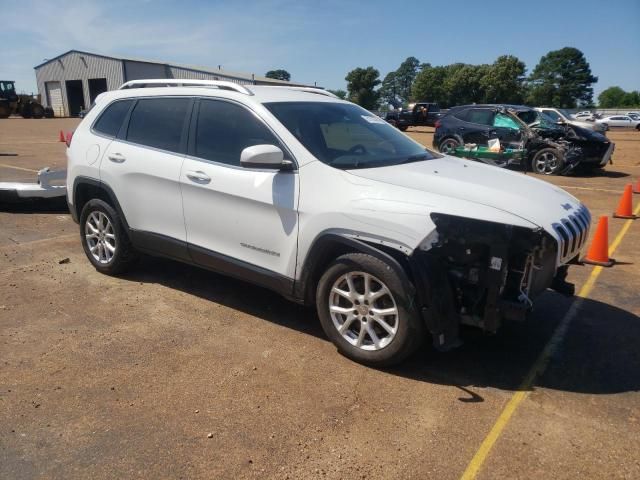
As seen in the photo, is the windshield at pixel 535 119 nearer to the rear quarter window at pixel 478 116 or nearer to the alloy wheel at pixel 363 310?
the rear quarter window at pixel 478 116

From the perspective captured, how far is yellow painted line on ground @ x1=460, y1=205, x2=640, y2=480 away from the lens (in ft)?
8.36

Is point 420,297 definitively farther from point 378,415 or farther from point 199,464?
point 199,464

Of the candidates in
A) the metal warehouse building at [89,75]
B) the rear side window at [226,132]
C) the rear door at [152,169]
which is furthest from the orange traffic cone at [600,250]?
the metal warehouse building at [89,75]

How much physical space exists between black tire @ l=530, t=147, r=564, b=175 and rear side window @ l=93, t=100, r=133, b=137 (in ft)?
36.1

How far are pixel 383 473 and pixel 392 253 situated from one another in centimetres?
130

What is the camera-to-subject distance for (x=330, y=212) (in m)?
3.39

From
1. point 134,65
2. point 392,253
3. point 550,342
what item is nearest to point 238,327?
point 392,253

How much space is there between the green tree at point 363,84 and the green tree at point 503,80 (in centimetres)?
1729

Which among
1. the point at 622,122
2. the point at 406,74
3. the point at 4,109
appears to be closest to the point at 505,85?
the point at 622,122

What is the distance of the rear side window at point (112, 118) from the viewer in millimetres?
4883

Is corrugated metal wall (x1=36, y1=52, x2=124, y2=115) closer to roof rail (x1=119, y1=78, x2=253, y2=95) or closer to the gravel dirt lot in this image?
roof rail (x1=119, y1=78, x2=253, y2=95)

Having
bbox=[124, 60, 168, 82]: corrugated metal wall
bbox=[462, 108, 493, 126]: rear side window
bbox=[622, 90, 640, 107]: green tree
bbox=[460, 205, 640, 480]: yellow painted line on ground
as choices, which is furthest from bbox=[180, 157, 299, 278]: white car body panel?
bbox=[622, 90, 640, 107]: green tree

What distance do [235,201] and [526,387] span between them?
241cm

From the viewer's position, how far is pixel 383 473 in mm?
2459
